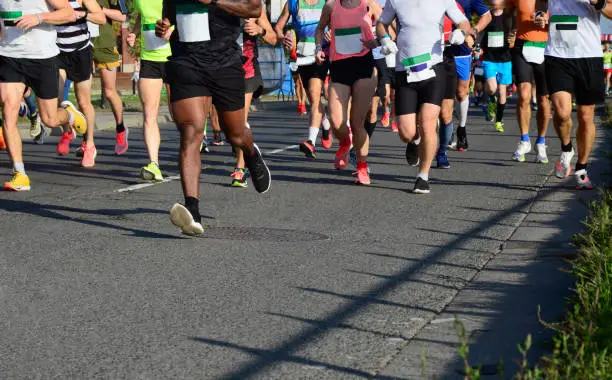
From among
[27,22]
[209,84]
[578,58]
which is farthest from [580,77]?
[27,22]

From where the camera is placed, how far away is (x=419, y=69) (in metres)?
9.96

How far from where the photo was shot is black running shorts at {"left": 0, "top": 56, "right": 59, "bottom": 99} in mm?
9945

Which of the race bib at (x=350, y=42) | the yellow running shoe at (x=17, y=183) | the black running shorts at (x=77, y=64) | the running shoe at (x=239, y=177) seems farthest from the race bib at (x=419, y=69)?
the black running shorts at (x=77, y=64)

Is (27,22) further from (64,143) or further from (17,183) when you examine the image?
(64,143)

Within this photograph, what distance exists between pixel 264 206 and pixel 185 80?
1605 millimetres

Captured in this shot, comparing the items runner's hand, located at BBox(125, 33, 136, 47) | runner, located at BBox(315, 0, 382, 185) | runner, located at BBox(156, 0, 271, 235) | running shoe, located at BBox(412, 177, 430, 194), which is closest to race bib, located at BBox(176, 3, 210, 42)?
runner, located at BBox(156, 0, 271, 235)

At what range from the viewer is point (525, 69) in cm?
1270

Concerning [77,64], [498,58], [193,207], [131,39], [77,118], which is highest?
[193,207]

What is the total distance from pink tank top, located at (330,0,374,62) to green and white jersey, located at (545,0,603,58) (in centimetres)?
165

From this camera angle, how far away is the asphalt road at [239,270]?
446 cm

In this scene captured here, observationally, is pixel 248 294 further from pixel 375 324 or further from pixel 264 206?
pixel 264 206

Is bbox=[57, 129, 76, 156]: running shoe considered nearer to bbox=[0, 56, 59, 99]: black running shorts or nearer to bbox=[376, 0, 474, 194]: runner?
bbox=[0, 56, 59, 99]: black running shorts

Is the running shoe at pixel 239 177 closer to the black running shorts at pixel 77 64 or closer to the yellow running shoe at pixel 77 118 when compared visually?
the yellow running shoe at pixel 77 118

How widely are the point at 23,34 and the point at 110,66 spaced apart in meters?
3.31
